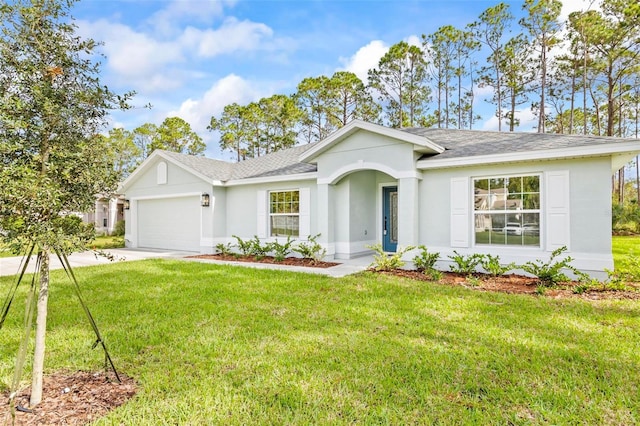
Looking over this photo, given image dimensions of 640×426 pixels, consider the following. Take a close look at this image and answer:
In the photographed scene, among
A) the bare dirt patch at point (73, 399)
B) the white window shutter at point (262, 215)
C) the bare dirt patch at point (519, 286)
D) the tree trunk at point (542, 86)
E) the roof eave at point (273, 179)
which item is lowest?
the bare dirt patch at point (73, 399)

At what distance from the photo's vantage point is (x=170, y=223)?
559 inches

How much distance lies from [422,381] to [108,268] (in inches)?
350

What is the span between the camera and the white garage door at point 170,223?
13289 millimetres

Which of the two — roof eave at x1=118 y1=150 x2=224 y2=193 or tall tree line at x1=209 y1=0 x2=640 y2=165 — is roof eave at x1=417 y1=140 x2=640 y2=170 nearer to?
roof eave at x1=118 y1=150 x2=224 y2=193

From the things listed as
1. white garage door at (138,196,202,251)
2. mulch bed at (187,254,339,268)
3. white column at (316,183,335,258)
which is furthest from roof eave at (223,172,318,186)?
mulch bed at (187,254,339,268)

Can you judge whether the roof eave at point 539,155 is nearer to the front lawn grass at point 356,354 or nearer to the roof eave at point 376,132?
the roof eave at point 376,132

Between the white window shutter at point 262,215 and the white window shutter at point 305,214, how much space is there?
4.64 ft

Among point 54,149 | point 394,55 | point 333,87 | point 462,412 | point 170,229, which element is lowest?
point 462,412

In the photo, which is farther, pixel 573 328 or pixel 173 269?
pixel 173 269

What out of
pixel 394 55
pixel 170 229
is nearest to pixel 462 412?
pixel 170 229

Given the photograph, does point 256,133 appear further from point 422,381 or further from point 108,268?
point 422,381

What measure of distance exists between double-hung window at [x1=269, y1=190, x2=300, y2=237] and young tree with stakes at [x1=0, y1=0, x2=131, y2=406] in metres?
8.47

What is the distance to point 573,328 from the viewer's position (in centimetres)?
432

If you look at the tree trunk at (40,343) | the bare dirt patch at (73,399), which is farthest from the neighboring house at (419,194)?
the tree trunk at (40,343)
